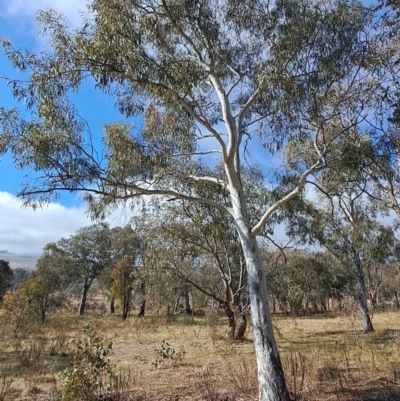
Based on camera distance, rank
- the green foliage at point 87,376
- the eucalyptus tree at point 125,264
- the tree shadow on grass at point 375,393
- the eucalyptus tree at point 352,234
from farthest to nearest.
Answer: the eucalyptus tree at point 125,264 < the eucalyptus tree at point 352,234 < the tree shadow on grass at point 375,393 < the green foliage at point 87,376

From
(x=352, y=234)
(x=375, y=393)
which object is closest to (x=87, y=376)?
(x=375, y=393)

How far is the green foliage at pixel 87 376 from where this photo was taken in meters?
4.11

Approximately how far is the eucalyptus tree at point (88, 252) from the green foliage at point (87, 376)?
79.8 feet

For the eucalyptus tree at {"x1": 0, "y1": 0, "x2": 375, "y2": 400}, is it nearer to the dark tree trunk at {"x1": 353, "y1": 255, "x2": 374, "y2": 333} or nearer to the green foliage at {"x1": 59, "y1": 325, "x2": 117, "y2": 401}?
the green foliage at {"x1": 59, "y1": 325, "x2": 117, "y2": 401}

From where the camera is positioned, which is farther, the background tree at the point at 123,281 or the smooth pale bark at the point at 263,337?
the background tree at the point at 123,281

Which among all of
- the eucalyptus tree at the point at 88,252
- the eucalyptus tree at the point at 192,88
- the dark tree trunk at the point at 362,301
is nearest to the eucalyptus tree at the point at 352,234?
the dark tree trunk at the point at 362,301

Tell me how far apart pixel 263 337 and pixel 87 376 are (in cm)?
220

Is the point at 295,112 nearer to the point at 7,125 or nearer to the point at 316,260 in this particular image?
the point at 7,125

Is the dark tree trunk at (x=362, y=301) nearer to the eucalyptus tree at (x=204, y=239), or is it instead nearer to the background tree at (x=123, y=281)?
the eucalyptus tree at (x=204, y=239)

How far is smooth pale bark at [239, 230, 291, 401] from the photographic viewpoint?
14.0 feet

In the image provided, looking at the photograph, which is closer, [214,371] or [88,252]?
[214,371]

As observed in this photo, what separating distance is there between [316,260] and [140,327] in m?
12.2

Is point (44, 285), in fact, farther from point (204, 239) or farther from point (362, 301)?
point (362, 301)

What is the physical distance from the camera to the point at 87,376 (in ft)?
14.0
